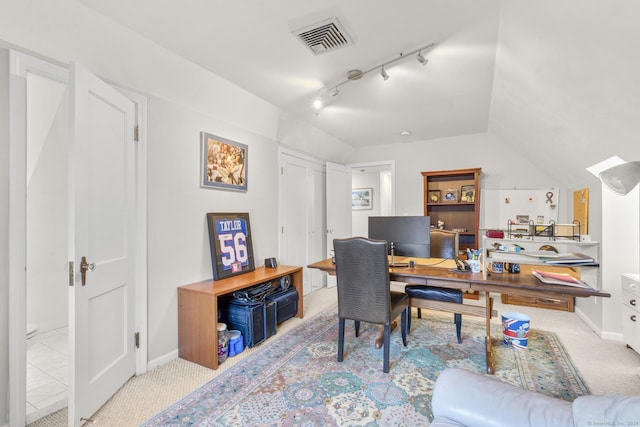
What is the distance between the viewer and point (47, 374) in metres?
2.31

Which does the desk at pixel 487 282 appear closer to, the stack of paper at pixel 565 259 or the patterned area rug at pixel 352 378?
the stack of paper at pixel 565 259

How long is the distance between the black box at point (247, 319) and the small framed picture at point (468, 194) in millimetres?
3499

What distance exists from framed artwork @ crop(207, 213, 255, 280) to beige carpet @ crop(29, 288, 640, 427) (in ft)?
2.50

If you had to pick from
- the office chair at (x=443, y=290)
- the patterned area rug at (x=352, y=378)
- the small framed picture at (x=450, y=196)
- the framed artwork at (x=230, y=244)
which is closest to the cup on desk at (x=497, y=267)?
the office chair at (x=443, y=290)

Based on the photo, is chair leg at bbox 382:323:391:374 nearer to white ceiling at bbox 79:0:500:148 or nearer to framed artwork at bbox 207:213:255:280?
framed artwork at bbox 207:213:255:280

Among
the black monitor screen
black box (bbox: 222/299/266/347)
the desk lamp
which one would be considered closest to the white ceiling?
the desk lamp

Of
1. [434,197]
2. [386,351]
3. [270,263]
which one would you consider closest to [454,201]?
[434,197]

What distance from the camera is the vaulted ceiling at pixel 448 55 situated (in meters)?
1.61

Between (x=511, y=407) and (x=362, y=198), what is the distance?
19.9ft

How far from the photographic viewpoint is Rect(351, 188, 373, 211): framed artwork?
22.6 ft

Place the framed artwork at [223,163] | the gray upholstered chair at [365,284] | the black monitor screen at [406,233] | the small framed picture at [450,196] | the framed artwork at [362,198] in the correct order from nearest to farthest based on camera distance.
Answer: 1. the gray upholstered chair at [365,284]
2. the black monitor screen at [406,233]
3. the framed artwork at [223,163]
4. the small framed picture at [450,196]
5. the framed artwork at [362,198]

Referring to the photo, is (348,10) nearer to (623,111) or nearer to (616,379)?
(623,111)

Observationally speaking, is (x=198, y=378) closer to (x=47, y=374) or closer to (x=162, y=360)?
(x=162, y=360)

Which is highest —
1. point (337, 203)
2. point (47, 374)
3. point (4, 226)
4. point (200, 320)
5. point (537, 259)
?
point (337, 203)
